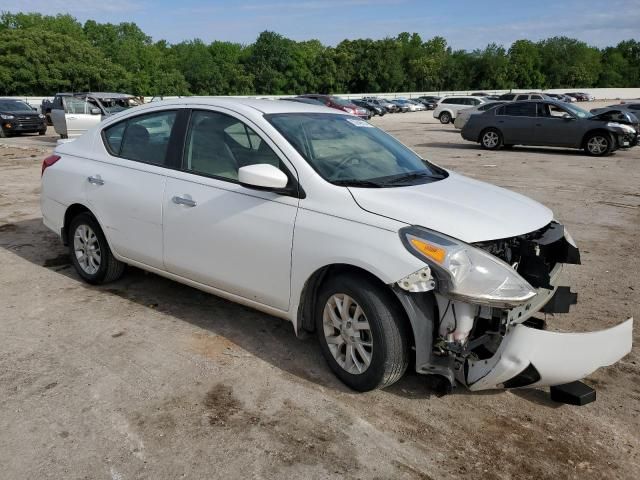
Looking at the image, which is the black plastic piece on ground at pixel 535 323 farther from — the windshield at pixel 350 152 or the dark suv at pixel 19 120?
the dark suv at pixel 19 120

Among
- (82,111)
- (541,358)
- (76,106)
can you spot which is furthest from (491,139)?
(541,358)

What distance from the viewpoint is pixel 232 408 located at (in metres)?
3.32

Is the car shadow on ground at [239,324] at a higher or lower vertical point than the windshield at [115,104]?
lower

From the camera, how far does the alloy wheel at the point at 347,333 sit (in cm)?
339

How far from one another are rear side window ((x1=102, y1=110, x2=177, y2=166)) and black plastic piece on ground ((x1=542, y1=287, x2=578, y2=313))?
2.93 meters

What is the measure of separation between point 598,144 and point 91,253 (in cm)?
1603

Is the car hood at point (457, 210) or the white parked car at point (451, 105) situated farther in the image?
the white parked car at point (451, 105)

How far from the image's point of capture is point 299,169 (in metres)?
3.69

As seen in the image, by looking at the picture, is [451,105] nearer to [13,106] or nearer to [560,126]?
[560,126]

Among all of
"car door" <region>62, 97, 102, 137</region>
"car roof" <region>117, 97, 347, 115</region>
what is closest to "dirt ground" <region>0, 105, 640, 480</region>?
"car roof" <region>117, 97, 347, 115</region>

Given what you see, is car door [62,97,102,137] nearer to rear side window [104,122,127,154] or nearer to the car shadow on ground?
the car shadow on ground

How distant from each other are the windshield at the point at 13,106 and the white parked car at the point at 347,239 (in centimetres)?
2134

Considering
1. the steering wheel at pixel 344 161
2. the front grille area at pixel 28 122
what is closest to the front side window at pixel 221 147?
the steering wheel at pixel 344 161

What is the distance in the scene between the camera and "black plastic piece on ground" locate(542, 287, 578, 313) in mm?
3545
